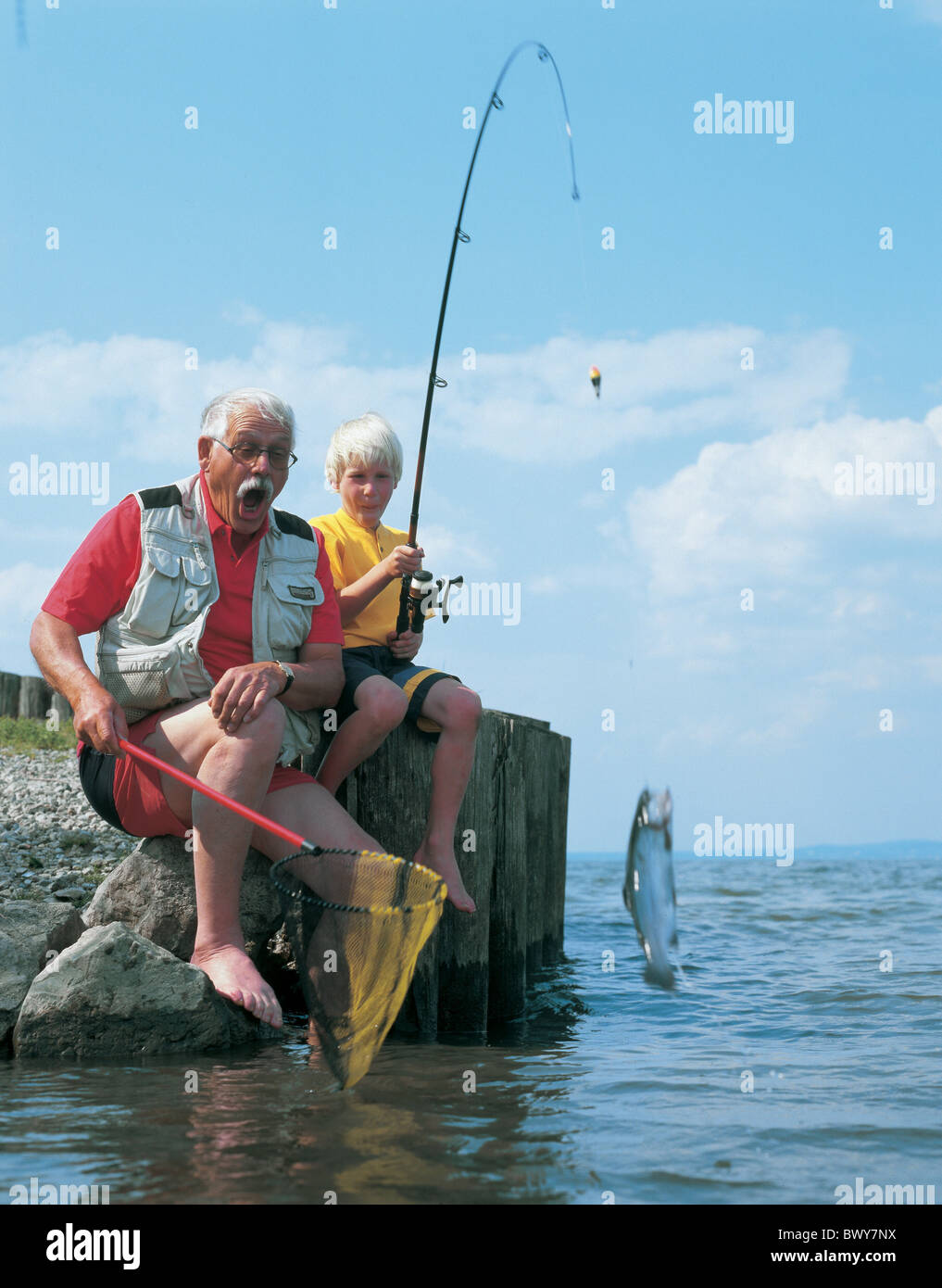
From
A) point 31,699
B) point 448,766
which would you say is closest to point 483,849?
point 448,766

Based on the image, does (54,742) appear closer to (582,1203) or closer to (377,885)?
(377,885)

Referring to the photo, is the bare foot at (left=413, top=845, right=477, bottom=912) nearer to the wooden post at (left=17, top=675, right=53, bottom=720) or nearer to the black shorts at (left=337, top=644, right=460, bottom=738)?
the black shorts at (left=337, top=644, right=460, bottom=738)

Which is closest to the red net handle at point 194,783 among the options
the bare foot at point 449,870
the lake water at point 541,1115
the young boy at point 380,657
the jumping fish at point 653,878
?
the young boy at point 380,657

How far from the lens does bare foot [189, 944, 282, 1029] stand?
4293 millimetres

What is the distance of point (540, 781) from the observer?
6863 millimetres

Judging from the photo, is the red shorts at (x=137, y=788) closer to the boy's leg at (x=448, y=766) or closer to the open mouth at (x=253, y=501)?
the boy's leg at (x=448, y=766)

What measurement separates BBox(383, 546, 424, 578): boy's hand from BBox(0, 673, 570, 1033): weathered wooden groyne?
0.68 metres

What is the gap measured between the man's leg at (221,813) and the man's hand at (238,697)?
4 centimetres

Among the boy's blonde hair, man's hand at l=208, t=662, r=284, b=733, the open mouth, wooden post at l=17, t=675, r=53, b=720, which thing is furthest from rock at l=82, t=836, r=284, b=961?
wooden post at l=17, t=675, r=53, b=720

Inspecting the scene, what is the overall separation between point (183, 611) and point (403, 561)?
0.97 metres
